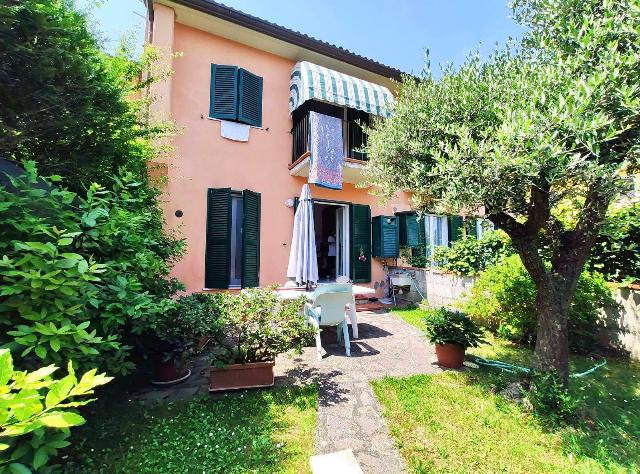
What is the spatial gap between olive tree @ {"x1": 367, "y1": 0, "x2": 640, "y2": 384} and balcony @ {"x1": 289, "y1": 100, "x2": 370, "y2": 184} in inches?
173

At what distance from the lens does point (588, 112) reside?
9.21ft

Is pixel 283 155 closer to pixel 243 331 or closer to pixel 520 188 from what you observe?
pixel 243 331

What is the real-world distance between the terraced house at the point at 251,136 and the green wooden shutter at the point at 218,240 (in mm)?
28

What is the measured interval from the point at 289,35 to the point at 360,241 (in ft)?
22.8

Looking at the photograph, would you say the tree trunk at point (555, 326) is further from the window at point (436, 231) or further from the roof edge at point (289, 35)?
the window at point (436, 231)

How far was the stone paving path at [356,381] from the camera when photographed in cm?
299

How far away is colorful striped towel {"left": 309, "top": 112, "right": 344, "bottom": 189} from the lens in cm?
846

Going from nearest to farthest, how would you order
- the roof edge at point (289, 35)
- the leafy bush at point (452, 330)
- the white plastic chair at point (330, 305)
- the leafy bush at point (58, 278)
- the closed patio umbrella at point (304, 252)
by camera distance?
1. the leafy bush at point (58, 278)
2. the leafy bush at point (452, 330)
3. the white plastic chair at point (330, 305)
4. the closed patio umbrella at point (304, 252)
5. the roof edge at point (289, 35)

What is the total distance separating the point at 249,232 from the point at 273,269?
1.41 metres

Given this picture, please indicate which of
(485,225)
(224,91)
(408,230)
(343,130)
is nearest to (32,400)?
(485,225)

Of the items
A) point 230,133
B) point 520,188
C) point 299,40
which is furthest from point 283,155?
point 520,188

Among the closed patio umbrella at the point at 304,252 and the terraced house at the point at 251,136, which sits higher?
the terraced house at the point at 251,136

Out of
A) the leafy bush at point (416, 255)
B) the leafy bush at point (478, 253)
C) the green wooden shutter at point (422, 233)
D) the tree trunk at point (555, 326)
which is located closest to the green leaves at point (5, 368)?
the tree trunk at point (555, 326)

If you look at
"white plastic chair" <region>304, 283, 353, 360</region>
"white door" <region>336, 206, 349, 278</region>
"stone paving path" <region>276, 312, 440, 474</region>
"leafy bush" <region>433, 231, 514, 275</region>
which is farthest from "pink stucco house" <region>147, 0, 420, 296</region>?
"stone paving path" <region>276, 312, 440, 474</region>
